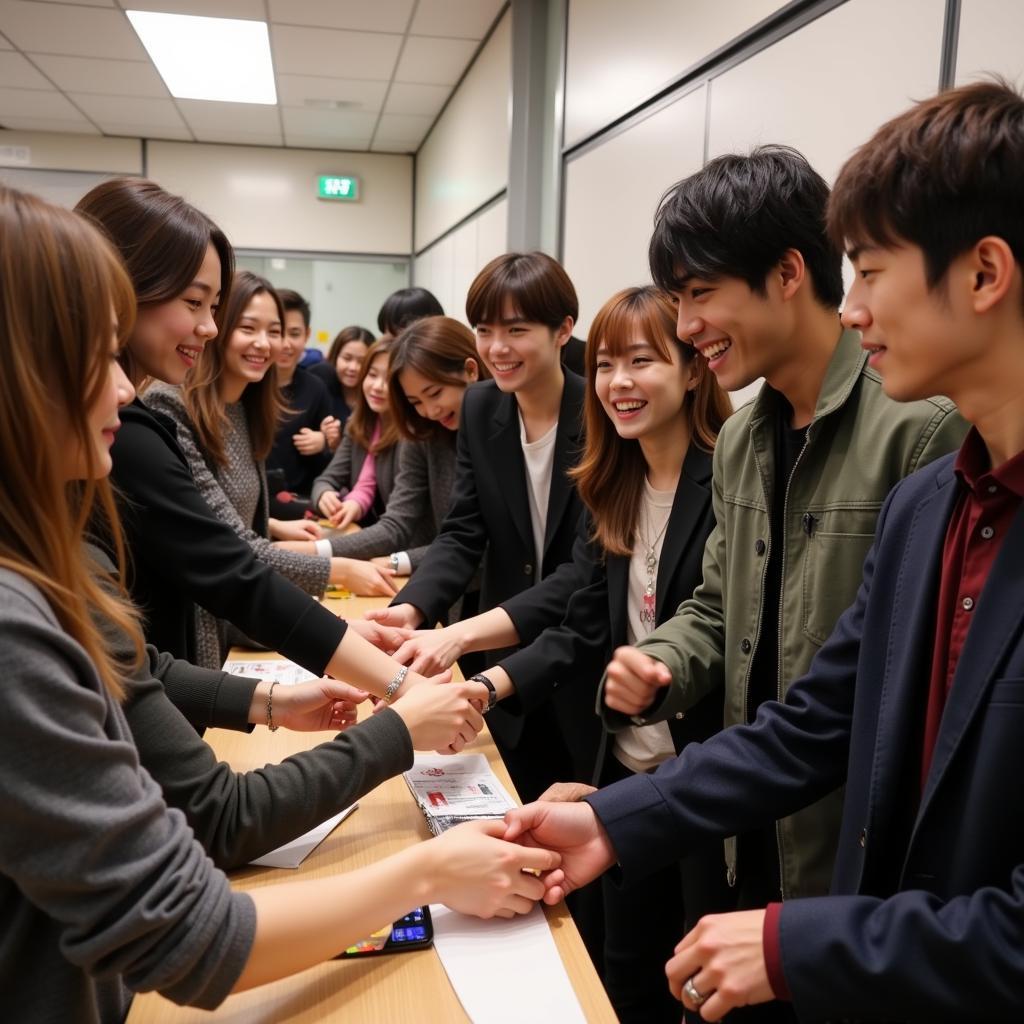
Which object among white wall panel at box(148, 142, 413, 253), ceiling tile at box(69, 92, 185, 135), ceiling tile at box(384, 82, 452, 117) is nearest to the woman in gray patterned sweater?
ceiling tile at box(384, 82, 452, 117)

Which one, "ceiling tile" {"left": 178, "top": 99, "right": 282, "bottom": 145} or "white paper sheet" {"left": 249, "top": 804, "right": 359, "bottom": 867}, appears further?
"ceiling tile" {"left": 178, "top": 99, "right": 282, "bottom": 145}

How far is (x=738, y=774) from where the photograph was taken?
45.4 inches

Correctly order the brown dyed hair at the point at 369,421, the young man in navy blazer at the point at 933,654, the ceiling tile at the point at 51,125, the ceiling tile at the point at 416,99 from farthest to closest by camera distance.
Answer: the ceiling tile at the point at 51,125 → the ceiling tile at the point at 416,99 → the brown dyed hair at the point at 369,421 → the young man in navy blazer at the point at 933,654

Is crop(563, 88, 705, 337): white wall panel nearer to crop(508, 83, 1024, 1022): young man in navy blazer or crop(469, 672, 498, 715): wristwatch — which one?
crop(469, 672, 498, 715): wristwatch

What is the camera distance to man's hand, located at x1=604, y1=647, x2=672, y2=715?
4.42 feet

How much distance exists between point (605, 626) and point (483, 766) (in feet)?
1.64

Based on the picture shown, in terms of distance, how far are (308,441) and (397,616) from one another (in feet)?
8.55

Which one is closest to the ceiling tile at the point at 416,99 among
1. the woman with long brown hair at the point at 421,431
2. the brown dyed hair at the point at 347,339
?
the brown dyed hair at the point at 347,339

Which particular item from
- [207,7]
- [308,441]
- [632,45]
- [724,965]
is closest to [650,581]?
[724,965]

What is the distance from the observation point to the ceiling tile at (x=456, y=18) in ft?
15.1

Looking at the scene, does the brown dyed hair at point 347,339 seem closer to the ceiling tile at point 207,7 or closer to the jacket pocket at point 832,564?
the ceiling tile at point 207,7

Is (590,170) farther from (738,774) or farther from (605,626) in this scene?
(738,774)

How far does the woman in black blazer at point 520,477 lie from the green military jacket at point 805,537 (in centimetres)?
74

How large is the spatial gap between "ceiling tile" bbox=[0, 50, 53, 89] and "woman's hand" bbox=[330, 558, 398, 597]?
4762 mm
